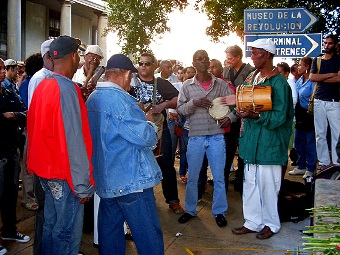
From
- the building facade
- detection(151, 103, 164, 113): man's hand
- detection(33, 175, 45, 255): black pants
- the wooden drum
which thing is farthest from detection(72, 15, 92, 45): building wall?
detection(33, 175, 45, 255): black pants

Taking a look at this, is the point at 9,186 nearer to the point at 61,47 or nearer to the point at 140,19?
the point at 61,47

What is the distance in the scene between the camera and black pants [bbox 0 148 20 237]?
16.3 feet

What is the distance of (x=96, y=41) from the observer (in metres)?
27.8

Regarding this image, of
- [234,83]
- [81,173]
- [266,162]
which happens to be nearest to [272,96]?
[266,162]

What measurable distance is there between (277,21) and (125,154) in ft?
18.7

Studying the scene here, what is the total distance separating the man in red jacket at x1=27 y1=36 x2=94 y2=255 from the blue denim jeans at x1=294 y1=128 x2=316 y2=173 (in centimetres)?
588

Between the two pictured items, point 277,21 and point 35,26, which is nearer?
point 277,21

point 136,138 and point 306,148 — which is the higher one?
point 136,138

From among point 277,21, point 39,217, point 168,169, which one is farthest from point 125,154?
point 277,21

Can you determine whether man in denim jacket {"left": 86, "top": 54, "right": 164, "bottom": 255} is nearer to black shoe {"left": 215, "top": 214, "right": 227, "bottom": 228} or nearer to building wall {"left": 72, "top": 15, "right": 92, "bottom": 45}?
black shoe {"left": 215, "top": 214, "right": 227, "bottom": 228}

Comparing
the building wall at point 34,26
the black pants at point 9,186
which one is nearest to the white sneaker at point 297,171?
the black pants at point 9,186

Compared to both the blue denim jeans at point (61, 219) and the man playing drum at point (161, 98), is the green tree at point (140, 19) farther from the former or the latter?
the blue denim jeans at point (61, 219)

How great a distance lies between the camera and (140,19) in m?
19.5

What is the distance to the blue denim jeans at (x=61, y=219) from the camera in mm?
3674
